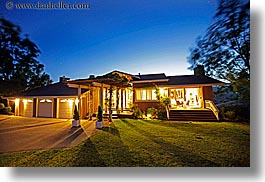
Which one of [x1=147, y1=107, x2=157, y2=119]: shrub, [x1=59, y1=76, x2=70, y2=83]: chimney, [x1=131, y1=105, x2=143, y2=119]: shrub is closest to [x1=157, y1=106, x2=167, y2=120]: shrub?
[x1=147, y1=107, x2=157, y2=119]: shrub

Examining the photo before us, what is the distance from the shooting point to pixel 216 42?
2.26m

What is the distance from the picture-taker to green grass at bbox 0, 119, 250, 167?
6.86ft

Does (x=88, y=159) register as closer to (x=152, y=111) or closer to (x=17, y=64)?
(x=152, y=111)

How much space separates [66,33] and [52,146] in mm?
1422

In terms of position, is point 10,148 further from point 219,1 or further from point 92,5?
point 219,1

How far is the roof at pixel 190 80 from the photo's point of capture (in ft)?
8.02

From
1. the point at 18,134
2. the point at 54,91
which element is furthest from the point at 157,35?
the point at 18,134

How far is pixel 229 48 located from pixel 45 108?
2.55m

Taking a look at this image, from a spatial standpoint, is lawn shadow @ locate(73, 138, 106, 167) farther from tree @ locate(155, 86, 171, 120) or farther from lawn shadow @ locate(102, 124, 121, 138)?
tree @ locate(155, 86, 171, 120)

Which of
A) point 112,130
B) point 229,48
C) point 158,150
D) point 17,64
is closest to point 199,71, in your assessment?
point 229,48

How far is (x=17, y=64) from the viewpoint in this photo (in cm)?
239

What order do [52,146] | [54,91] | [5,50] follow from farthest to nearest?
[54,91], [5,50], [52,146]

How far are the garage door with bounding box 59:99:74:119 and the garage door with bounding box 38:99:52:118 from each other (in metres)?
0.15

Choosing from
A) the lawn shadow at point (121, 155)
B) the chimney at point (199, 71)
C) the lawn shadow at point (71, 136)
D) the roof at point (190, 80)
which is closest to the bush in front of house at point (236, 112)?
the roof at point (190, 80)
